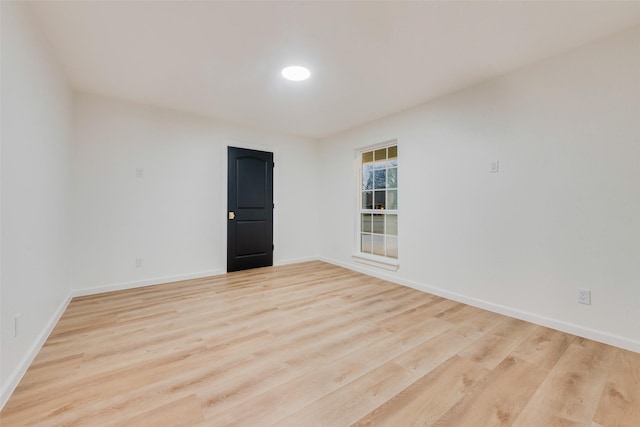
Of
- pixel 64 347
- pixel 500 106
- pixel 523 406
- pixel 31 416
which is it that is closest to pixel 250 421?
pixel 31 416

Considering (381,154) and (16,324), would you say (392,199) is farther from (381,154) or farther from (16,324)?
(16,324)

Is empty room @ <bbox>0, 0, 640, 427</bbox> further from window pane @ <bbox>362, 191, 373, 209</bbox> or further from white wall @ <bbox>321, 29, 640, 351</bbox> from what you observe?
window pane @ <bbox>362, 191, 373, 209</bbox>

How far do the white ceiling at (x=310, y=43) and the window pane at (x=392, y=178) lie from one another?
3.52ft

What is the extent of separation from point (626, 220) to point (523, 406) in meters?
1.70

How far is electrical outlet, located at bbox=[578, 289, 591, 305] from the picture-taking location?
2.18 metres

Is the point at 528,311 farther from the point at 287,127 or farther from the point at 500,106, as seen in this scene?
the point at 287,127

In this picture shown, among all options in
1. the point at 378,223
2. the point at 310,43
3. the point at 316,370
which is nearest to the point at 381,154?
the point at 378,223

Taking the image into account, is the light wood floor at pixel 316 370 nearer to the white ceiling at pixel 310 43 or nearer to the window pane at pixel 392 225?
the window pane at pixel 392 225

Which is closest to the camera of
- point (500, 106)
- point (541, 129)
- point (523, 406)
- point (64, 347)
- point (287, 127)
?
point (523, 406)

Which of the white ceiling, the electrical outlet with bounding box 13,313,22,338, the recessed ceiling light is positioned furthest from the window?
the electrical outlet with bounding box 13,313,22,338

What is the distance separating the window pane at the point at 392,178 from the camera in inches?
155

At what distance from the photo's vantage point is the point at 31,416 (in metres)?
1.33

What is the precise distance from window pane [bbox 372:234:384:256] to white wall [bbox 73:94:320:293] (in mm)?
2432

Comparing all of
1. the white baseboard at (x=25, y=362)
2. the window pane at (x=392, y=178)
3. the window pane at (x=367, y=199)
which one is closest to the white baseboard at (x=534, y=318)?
the window pane at (x=367, y=199)
